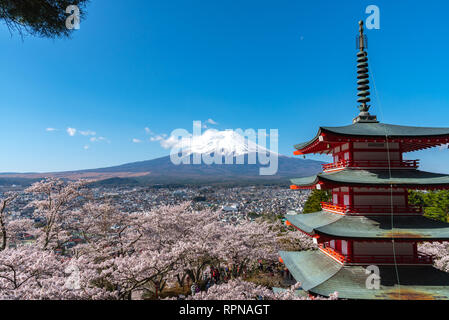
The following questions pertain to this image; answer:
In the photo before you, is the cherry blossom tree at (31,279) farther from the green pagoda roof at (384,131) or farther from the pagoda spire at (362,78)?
the pagoda spire at (362,78)

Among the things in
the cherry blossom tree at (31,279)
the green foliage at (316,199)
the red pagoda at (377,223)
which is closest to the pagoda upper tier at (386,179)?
the red pagoda at (377,223)

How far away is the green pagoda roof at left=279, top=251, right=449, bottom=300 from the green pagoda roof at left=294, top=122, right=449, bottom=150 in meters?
4.45

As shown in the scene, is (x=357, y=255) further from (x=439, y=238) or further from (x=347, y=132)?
(x=347, y=132)

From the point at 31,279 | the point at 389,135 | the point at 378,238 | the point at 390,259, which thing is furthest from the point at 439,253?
the point at 31,279

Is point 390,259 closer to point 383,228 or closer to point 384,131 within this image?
point 383,228

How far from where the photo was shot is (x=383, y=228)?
7363 mm

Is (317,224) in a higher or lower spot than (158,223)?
higher

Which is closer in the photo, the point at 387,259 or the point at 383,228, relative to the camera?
the point at 383,228

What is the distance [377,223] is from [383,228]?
0.26 metres

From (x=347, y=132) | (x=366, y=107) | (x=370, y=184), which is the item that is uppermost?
(x=366, y=107)

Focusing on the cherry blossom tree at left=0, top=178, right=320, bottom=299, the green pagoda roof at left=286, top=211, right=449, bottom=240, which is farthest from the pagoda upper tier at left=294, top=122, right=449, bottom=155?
the cherry blossom tree at left=0, top=178, right=320, bottom=299

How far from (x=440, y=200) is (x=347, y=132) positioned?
3681 cm
